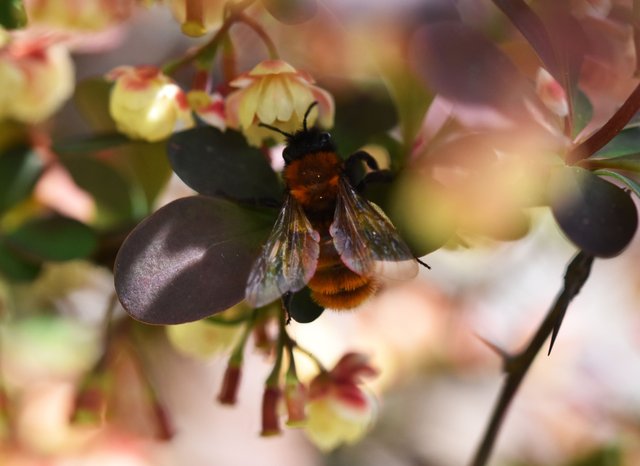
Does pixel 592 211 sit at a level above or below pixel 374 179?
above

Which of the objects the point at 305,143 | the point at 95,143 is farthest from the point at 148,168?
the point at 305,143

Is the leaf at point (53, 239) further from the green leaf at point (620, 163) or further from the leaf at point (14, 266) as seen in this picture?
the green leaf at point (620, 163)

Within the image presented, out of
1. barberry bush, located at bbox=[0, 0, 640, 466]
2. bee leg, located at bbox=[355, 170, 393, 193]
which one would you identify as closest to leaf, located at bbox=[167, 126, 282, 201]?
barberry bush, located at bbox=[0, 0, 640, 466]

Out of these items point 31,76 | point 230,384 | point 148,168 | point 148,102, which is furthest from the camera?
point 148,168

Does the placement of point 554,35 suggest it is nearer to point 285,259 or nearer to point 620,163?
point 620,163

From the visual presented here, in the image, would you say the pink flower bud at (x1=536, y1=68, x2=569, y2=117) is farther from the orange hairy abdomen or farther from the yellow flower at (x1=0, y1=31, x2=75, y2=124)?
the yellow flower at (x1=0, y1=31, x2=75, y2=124)

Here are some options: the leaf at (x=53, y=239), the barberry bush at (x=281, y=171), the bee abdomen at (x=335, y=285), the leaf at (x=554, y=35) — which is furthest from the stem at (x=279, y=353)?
the leaf at (x=554, y=35)
